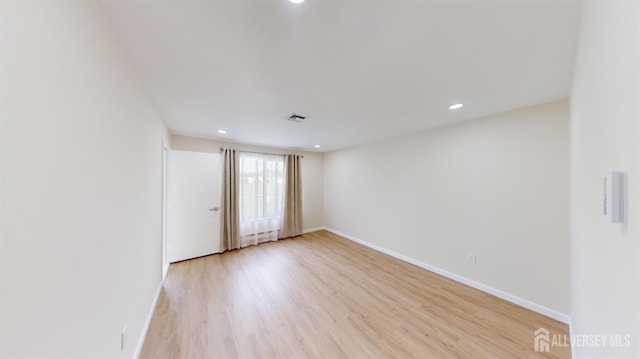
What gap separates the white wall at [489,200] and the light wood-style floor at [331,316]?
0.32 meters

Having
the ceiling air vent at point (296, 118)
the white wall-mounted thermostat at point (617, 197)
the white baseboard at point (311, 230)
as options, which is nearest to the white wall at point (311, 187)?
the white baseboard at point (311, 230)

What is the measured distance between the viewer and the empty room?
619 mm

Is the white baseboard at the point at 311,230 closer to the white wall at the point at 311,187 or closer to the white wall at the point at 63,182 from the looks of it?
the white wall at the point at 311,187

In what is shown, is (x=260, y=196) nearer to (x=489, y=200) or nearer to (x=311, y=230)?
(x=311, y=230)

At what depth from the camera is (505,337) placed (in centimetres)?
183

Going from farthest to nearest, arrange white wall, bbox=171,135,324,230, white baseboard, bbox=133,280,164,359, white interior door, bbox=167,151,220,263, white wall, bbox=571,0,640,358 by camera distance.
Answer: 1. white wall, bbox=171,135,324,230
2. white interior door, bbox=167,151,220,263
3. white baseboard, bbox=133,280,164,359
4. white wall, bbox=571,0,640,358

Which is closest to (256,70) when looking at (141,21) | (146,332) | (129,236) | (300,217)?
(141,21)

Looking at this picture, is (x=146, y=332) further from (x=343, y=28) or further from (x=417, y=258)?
(x=417, y=258)

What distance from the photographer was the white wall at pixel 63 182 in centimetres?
55

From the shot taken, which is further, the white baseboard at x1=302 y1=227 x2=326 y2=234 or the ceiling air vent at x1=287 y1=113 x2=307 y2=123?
the white baseboard at x1=302 y1=227 x2=326 y2=234

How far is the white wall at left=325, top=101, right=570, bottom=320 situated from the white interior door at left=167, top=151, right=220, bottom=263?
3133mm

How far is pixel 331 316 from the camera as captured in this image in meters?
Result: 2.12

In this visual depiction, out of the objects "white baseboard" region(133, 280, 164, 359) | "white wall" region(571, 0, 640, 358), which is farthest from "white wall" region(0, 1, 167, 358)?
"white wall" region(571, 0, 640, 358)

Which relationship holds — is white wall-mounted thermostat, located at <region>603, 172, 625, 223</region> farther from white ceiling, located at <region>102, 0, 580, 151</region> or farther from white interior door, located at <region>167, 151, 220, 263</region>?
white interior door, located at <region>167, 151, 220, 263</region>
